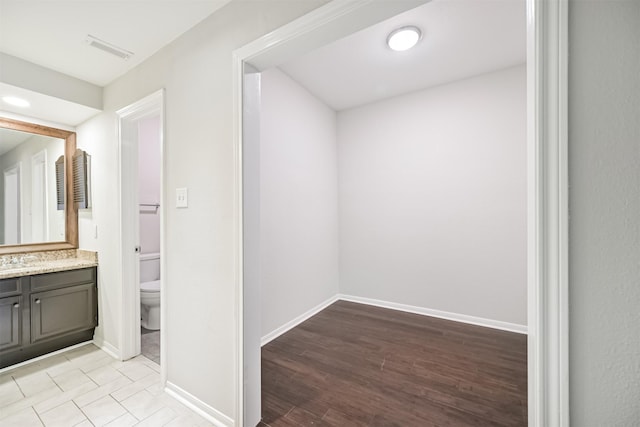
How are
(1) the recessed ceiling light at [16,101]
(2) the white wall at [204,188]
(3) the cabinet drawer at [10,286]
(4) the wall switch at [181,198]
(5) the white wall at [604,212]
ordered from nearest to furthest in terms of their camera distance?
(5) the white wall at [604,212]
(2) the white wall at [204,188]
(4) the wall switch at [181,198]
(3) the cabinet drawer at [10,286]
(1) the recessed ceiling light at [16,101]

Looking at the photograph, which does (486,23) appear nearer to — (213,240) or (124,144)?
(213,240)

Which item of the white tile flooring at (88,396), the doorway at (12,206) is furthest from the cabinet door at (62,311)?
the doorway at (12,206)

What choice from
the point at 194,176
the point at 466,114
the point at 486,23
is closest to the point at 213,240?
the point at 194,176

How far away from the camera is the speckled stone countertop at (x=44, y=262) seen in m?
2.03

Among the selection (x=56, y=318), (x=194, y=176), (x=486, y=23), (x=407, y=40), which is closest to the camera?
(x=194, y=176)

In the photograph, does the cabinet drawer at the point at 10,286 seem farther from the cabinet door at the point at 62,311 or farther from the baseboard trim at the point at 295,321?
the baseboard trim at the point at 295,321

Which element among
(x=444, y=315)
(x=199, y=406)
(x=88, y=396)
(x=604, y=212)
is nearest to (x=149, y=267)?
(x=88, y=396)

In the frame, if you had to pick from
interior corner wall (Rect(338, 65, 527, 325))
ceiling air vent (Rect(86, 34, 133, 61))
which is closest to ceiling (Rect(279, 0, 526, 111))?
interior corner wall (Rect(338, 65, 527, 325))

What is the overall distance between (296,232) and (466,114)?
223 cm

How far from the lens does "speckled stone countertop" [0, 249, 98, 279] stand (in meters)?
2.03

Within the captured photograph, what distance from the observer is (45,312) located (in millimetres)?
2143

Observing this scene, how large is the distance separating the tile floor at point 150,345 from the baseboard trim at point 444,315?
7.01ft

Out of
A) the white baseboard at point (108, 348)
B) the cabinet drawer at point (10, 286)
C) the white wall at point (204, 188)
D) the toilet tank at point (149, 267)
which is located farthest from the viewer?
the toilet tank at point (149, 267)

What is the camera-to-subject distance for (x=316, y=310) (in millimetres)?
3074
